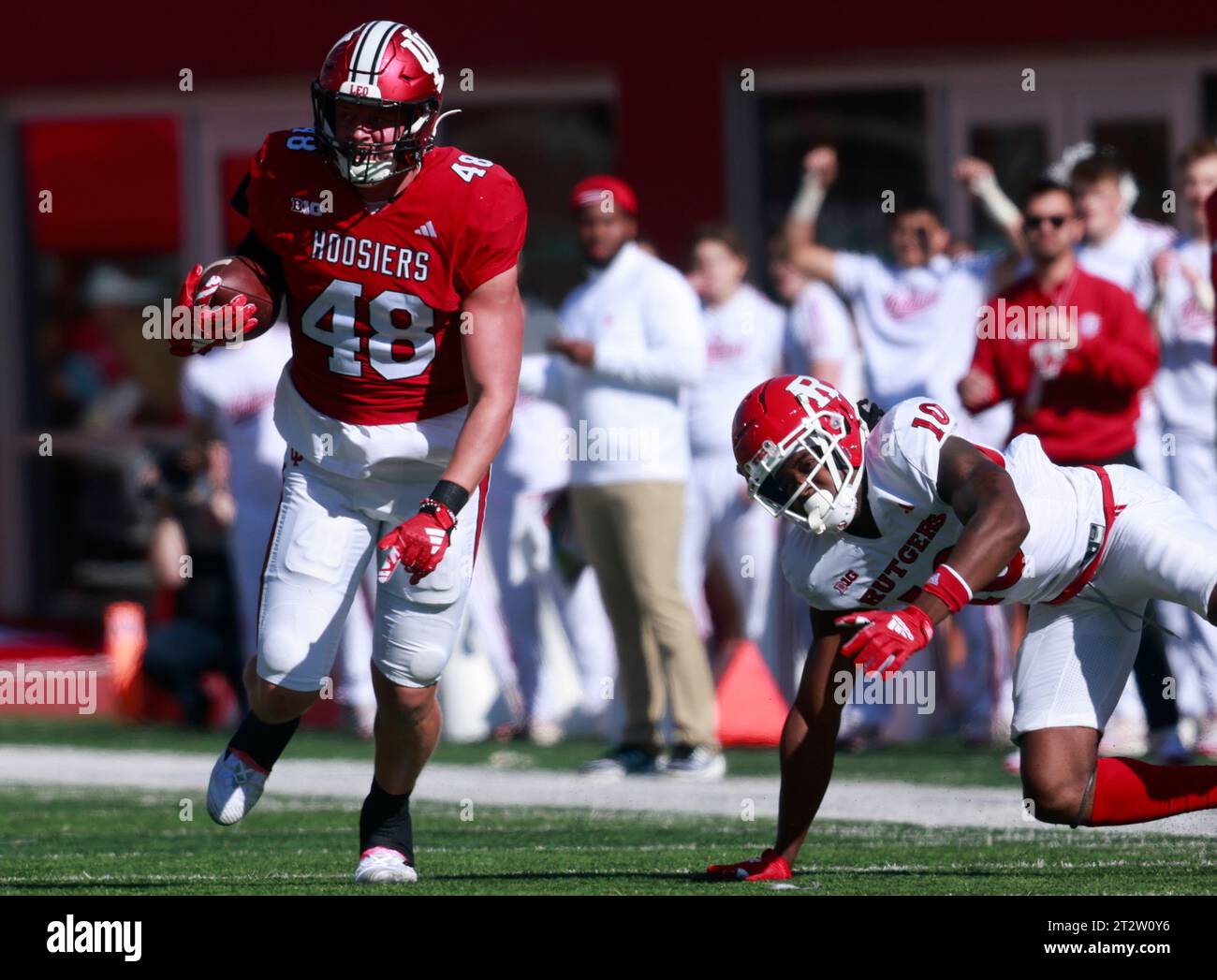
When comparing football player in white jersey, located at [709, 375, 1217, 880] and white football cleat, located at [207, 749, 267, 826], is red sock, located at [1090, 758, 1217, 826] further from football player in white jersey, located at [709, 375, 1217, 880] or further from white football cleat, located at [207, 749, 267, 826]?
white football cleat, located at [207, 749, 267, 826]

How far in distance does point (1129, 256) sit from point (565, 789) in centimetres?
336

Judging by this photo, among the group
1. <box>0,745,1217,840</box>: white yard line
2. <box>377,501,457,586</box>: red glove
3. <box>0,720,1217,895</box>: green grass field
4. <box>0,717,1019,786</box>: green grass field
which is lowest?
<box>0,717,1019,786</box>: green grass field

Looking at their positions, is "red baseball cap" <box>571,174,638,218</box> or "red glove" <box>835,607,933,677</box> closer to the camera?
"red glove" <box>835,607,933,677</box>

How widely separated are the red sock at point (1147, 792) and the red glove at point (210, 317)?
2.44 meters

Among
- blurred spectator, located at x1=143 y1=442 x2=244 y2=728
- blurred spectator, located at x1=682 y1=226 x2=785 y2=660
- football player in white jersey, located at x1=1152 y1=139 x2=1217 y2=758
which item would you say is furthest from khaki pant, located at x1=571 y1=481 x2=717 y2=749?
blurred spectator, located at x1=143 y1=442 x2=244 y2=728

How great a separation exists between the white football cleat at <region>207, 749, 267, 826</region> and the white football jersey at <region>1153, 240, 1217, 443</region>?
4844mm

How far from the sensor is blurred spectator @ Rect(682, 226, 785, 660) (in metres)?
10.4

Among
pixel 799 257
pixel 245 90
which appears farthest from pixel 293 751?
pixel 245 90

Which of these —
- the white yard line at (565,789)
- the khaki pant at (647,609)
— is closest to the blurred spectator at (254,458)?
the white yard line at (565,789)

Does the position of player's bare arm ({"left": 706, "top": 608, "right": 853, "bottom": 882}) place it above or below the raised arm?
below

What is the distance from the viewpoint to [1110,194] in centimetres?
970

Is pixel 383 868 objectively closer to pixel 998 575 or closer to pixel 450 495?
pixel 450 495

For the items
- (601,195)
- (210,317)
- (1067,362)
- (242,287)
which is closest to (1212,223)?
(1067,362)
